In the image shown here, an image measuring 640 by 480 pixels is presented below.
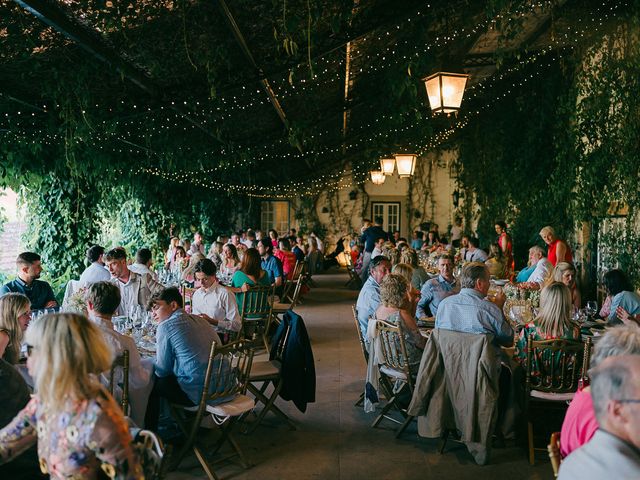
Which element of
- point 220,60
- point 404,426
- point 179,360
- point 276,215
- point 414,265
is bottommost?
point 404,426

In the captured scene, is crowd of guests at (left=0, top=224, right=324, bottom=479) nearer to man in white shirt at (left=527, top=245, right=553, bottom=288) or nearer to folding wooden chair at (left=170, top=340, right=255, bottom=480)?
folding wooden chair at (left=170, top=340, right=255, bottom=480)

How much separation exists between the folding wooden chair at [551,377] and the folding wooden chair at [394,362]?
0.83 meters

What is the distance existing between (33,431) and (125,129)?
6729 millimetres

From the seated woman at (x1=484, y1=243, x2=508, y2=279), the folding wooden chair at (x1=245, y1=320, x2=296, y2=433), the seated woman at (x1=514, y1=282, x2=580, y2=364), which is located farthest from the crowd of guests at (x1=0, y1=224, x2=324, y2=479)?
the seated woman at (x1=484, y1=243, x2=508, y2=279)

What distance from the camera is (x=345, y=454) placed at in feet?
13.7

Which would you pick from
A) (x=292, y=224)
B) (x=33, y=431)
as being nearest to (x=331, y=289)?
(x=292, y=224)

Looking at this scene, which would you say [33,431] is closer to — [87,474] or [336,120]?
[87,474]

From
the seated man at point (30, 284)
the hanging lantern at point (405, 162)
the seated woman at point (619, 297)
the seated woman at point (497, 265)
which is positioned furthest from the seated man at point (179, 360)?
the hanging lantern at point (405, 162)

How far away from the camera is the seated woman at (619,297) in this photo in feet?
16.8

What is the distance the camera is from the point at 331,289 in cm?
1428

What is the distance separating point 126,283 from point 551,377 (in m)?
4.03

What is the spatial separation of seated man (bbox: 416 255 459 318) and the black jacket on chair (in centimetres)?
177

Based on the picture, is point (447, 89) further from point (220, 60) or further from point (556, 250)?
point (556, 250)

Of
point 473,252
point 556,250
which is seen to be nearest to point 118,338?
point 556,250
